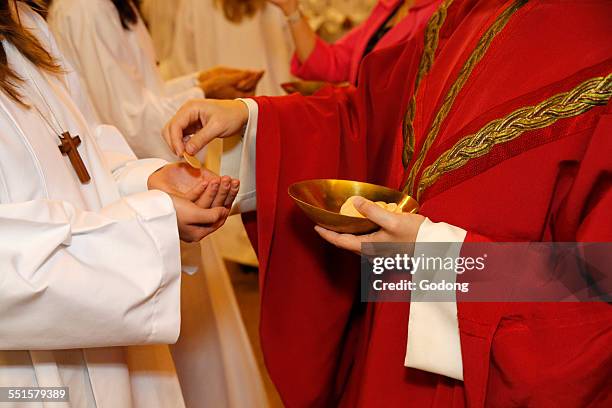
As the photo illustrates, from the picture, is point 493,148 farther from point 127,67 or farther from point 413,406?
point 127,67

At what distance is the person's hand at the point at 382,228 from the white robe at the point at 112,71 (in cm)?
142

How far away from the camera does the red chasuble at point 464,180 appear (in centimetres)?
110

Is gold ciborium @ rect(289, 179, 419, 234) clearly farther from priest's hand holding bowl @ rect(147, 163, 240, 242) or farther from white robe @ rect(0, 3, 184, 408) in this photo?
white robe @ rect(0, 3, 184, 408)

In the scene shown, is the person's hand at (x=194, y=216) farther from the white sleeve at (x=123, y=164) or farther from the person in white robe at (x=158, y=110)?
the person in white robe at (x=158, y=110)

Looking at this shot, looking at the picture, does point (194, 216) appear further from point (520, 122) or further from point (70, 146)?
point (520, 122)

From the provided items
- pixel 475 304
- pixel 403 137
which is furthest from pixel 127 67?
pixel 475 304

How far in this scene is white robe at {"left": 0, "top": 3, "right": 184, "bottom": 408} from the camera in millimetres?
987

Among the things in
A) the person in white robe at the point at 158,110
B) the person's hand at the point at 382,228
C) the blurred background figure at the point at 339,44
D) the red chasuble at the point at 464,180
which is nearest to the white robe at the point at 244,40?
the blurred background figure at the point at 339,44

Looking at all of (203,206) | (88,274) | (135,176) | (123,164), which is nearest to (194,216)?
(203,206)

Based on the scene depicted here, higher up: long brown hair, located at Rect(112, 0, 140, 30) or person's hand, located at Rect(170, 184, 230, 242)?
long brown hair, located at Rect(112, 0, 140, 30)

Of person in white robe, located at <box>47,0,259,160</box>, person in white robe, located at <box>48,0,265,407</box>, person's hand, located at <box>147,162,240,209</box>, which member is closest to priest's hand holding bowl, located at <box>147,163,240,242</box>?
person's hand, located at <box>147,162,240,209</box>

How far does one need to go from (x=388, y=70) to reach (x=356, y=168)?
0.97 feet

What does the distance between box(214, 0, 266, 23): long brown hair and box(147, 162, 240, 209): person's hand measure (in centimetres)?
238

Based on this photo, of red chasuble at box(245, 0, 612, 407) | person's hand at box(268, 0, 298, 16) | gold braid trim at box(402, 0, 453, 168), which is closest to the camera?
red chasuble at box(245, 0, 612, 407)
